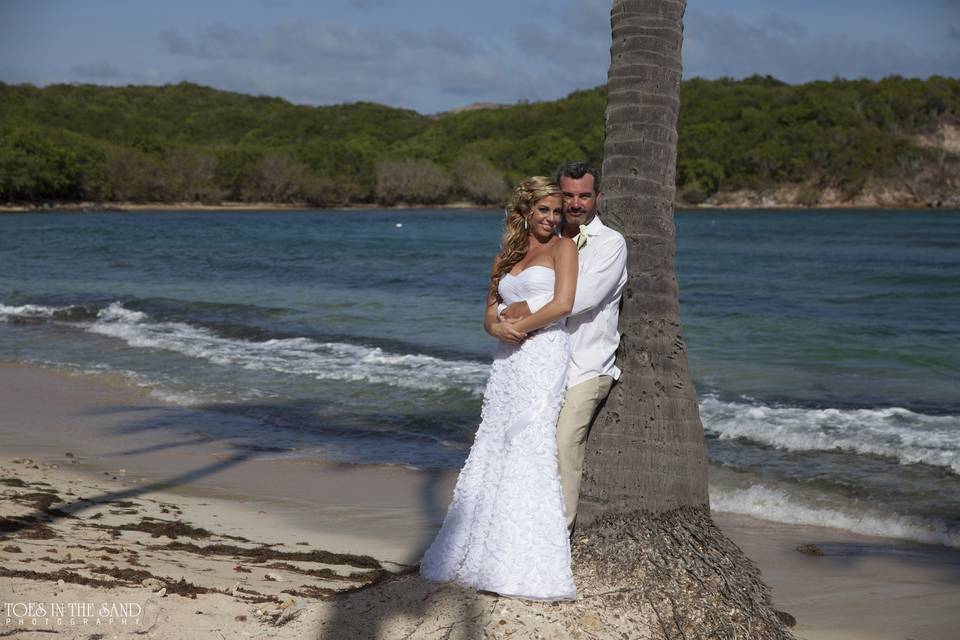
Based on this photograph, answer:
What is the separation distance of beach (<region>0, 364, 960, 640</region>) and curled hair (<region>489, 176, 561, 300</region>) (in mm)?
1847

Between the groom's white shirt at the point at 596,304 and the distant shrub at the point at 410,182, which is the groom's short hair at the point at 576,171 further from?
the distant shrub at the point at 410,182

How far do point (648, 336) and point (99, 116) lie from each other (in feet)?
444

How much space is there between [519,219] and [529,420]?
3.04 feet

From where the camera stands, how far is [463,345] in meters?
17.1

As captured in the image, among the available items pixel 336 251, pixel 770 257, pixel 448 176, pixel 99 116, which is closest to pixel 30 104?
pixel 99 116

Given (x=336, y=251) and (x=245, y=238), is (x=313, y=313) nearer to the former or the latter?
(x=336, y=251)

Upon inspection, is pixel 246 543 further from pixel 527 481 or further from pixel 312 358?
pixel 312 358

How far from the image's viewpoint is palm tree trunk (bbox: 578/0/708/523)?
4816 millimetres

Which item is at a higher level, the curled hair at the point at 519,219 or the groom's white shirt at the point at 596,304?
the curled hair at the point at 519,219

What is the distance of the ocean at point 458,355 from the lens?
9453 millimetres

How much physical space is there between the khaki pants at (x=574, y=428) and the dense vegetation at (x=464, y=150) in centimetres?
8776

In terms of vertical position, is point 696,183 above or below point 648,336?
above

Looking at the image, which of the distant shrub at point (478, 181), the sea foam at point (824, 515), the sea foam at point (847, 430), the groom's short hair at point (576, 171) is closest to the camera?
the groom's short hair at point (576, 171)

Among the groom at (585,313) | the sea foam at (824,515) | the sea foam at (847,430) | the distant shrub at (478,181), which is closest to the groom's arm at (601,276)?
the groom at (585,313)
